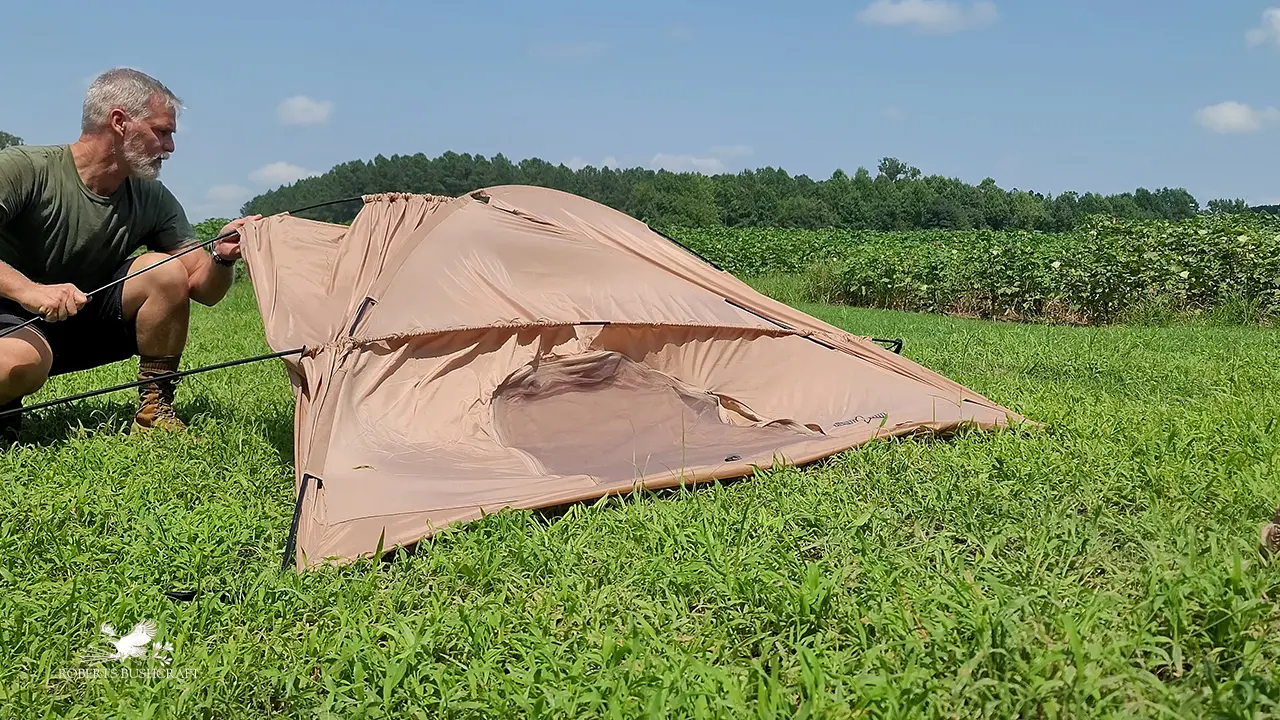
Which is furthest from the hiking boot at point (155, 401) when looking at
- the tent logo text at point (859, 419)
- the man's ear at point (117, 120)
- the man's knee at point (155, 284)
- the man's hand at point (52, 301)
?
the tent logo text at point (859, 419)

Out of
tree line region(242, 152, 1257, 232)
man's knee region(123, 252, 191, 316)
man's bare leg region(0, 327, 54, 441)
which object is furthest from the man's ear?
tree line region(242, 152, 1257, 232)

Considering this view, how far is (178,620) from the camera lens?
251 cm

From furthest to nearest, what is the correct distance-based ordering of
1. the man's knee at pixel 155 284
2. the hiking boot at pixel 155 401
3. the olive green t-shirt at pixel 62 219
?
the hiking boot at pixel 155 401 < the man's knee at pixel 155 284 < the olive green t-shirt at pixel 62 219

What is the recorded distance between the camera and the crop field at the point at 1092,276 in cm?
1187

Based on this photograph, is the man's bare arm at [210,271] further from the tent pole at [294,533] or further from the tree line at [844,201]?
the tree line at [844,201]

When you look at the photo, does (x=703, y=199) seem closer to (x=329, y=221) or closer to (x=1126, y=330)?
(x=1126, y=330)

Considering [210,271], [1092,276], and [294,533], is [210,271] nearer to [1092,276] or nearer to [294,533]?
[294,533]

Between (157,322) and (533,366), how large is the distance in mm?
1828

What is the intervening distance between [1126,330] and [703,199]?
60.9 metres

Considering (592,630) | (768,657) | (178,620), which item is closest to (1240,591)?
(768,657)

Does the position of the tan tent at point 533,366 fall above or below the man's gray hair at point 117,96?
below

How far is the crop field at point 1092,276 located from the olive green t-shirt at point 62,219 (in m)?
11.6

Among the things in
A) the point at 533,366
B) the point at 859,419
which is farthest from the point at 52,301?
the point at 859,419

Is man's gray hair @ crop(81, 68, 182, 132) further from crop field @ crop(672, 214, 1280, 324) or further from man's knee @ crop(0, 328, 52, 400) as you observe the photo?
crop field @ crop(672, 214, 1280, 324)
